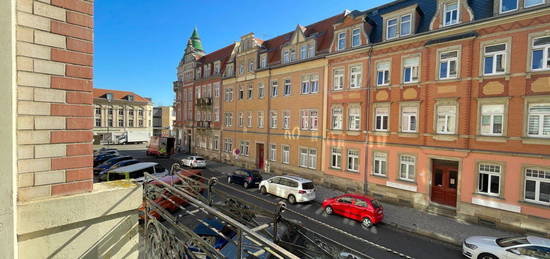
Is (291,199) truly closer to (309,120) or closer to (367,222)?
(367,222)

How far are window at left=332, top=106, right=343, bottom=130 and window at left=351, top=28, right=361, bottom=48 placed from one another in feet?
15.5

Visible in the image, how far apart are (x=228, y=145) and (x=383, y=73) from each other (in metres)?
19.4

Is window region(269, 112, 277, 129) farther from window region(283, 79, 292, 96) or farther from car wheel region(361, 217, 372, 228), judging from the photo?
car wheel region(361, 217, 372, 228)

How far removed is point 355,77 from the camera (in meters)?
17.7

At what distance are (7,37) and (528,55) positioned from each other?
17.3 m

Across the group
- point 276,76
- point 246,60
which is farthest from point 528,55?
point 246,60

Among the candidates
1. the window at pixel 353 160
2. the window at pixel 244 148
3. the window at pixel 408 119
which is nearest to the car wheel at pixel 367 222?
the window at pixel 353 160

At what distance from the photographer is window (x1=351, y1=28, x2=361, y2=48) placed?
1746 cm

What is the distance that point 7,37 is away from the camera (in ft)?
5.45

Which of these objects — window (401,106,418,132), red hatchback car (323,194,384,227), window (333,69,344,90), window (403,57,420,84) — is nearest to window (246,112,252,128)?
window (333,69,344,90)

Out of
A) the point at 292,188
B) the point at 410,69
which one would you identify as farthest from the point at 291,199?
the point at 410,69

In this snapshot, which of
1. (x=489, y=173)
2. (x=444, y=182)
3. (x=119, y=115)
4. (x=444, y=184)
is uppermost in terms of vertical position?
(x=119, y=115)

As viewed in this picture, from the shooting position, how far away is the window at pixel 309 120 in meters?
20.4

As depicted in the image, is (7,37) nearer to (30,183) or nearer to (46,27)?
(46,27)
